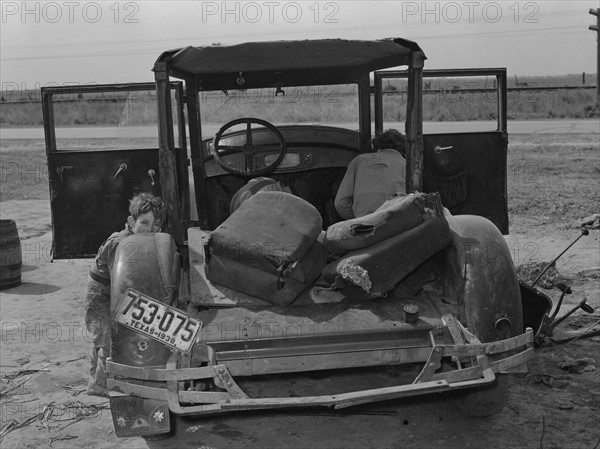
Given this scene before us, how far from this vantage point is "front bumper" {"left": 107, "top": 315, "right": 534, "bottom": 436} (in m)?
3.70

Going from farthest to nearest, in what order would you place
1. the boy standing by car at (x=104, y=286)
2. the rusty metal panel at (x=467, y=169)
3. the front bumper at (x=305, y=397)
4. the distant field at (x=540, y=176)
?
1. the distant field at (x=540, y=176)
2. the rusty metal panel at (x=467, y=169)
3. the boy standing by car at (x=104, y=286)
4. the front bumper at (x=305, y=397)

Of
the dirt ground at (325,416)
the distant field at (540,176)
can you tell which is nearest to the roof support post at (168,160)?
the dirt ground at (325,416)

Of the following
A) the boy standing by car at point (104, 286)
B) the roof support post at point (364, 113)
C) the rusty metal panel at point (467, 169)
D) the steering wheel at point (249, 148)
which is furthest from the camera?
the rusty metal panel at point (467, 169)

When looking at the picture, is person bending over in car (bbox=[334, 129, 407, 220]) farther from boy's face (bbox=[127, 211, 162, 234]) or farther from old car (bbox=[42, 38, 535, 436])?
Answer: boy's face (bbox=[127, 211, 162, 234])

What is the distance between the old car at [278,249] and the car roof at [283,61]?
1cm

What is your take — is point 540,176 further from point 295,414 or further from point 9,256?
point 295,414

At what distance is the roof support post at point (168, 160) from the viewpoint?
202 inches

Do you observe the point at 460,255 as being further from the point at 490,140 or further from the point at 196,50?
the point at 490,140

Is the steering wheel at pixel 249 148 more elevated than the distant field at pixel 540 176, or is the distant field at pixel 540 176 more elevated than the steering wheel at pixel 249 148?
the steering wheel at pixel 249 148

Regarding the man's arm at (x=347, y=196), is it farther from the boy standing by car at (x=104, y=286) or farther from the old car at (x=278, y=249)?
the boy standing by car at (x=104, y=286)

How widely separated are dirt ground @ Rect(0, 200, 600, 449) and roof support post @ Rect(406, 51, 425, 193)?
4.89 feet

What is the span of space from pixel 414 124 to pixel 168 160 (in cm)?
162

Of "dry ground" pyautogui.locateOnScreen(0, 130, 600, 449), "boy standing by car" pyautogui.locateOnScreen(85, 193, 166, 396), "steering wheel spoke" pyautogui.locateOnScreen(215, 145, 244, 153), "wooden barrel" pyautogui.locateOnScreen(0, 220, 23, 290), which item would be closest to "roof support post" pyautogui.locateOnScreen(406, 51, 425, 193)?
"steering wheel spoke" pyautogui.locateOnScreen(215, 145, 244, 153)

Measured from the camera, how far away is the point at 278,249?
14.3ft
